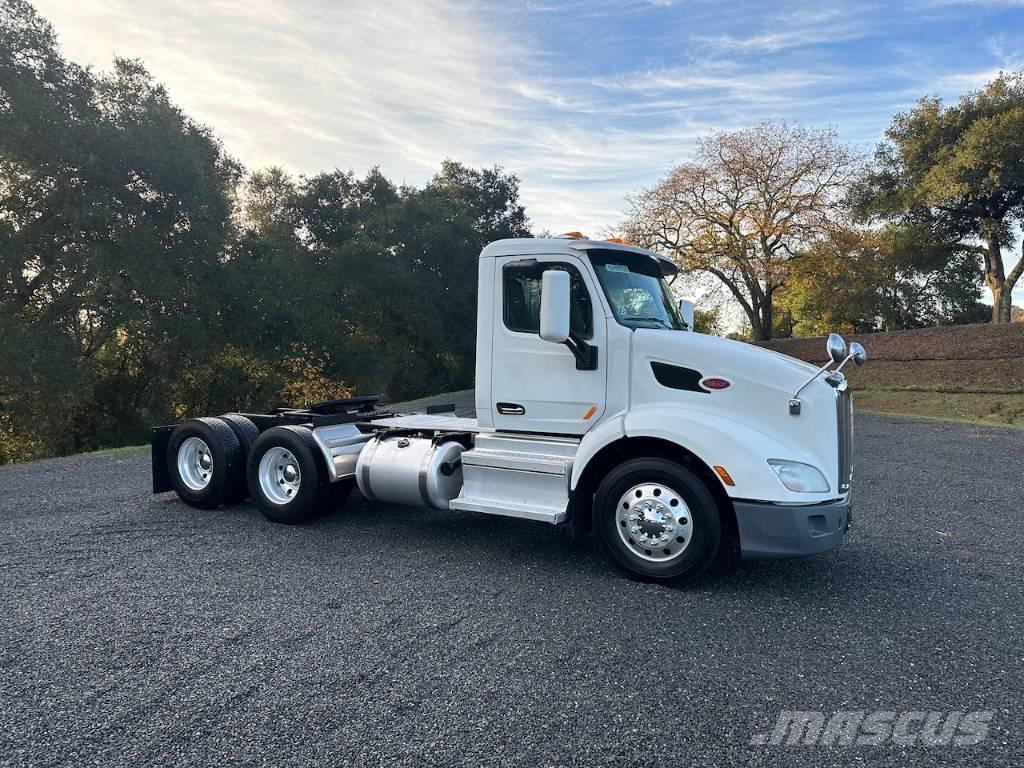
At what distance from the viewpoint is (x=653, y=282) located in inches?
235

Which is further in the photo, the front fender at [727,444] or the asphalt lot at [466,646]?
the front fender at [727,444]

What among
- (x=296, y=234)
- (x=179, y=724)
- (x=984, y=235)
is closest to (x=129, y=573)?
(x=179, y=724)

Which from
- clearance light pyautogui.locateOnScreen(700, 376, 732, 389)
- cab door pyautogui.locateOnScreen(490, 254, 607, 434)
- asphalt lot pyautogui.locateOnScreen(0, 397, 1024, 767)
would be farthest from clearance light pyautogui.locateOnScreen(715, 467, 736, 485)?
cab door pyautogui.locateOnScreen(490, 254, 607, 434)

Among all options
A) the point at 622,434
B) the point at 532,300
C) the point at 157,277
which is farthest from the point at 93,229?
the point at 622,434

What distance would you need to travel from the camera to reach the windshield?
5512 mm

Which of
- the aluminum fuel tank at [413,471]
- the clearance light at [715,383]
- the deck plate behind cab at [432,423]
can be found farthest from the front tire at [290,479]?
the clearance light at [715,383]

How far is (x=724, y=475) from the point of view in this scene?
4742 millimetres

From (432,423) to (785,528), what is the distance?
347cm

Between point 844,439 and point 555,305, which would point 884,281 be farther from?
point 555,305

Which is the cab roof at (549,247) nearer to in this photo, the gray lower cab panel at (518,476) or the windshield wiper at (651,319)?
the windshield wiper at (651,319)

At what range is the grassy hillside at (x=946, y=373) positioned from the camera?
64.4 feet

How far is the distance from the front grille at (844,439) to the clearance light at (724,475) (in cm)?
88

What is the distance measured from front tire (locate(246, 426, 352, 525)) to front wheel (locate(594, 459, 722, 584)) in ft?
9.96

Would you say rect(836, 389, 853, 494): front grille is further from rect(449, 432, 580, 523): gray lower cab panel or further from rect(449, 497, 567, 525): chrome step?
rect(449, 497, 567, 525): chrome step
